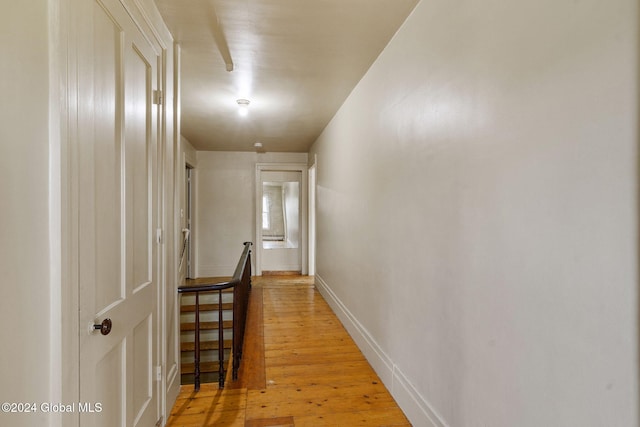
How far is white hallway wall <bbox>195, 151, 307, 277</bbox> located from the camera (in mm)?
6219

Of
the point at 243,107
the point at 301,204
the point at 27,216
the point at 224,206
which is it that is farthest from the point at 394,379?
the point at 224,206

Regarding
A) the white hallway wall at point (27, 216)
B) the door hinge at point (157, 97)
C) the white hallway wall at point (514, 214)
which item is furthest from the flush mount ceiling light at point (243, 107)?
the white hallway wall at point (27, 216)

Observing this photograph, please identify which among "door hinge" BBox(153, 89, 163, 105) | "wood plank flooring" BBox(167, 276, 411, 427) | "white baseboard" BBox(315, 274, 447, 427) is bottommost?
"wood plank flooring" BBox(167, 276, 411, 427)

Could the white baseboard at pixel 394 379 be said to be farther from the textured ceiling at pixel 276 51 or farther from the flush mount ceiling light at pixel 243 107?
the flush mount ceiling light at pixel 243 107

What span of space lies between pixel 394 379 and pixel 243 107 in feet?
9.75

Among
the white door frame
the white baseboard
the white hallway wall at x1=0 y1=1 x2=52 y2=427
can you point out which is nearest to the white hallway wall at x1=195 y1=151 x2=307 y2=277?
the white door frame

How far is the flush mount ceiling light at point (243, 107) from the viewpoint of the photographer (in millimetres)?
3465

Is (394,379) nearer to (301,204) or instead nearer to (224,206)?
(301,204)

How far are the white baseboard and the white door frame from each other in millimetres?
2959

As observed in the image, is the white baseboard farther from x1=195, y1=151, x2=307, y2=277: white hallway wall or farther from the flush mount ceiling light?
x1=195, y1=151, x2=307, y2=277: white hallway wall

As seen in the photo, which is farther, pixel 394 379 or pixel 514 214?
pixel 394 379

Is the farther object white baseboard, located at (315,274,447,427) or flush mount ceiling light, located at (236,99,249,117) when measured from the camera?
flush mount ceiling light, located at (236,99,249,117)

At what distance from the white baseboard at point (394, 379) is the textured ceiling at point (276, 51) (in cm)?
217

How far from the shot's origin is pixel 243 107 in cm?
366
